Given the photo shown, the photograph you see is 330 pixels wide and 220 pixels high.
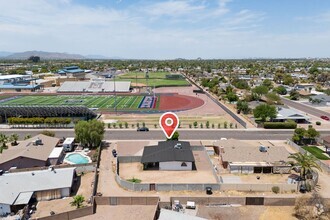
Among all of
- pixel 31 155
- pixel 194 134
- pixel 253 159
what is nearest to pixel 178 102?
pixel 194 134

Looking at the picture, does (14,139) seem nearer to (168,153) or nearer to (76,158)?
(76,158)

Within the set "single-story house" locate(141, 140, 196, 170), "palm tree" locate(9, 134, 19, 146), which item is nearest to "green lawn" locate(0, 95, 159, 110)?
"palm tree" locate(9, 134, 19, 146)

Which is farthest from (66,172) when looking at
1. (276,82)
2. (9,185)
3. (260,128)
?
(276,82)

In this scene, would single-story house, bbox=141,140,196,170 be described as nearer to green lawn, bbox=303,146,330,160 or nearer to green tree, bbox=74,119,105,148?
green tree, bbox=74,119,105,148

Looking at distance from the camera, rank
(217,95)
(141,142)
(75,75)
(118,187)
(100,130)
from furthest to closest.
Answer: (75,75) < (217,95) < (141,142) < (100,130) < (118,187)

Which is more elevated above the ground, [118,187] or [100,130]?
[100,130]

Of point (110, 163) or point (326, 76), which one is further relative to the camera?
point (326, 76)

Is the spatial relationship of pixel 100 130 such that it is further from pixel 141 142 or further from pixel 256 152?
pixel 256 152

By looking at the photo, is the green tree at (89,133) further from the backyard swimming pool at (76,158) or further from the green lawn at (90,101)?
the green lawn at (90,101)
